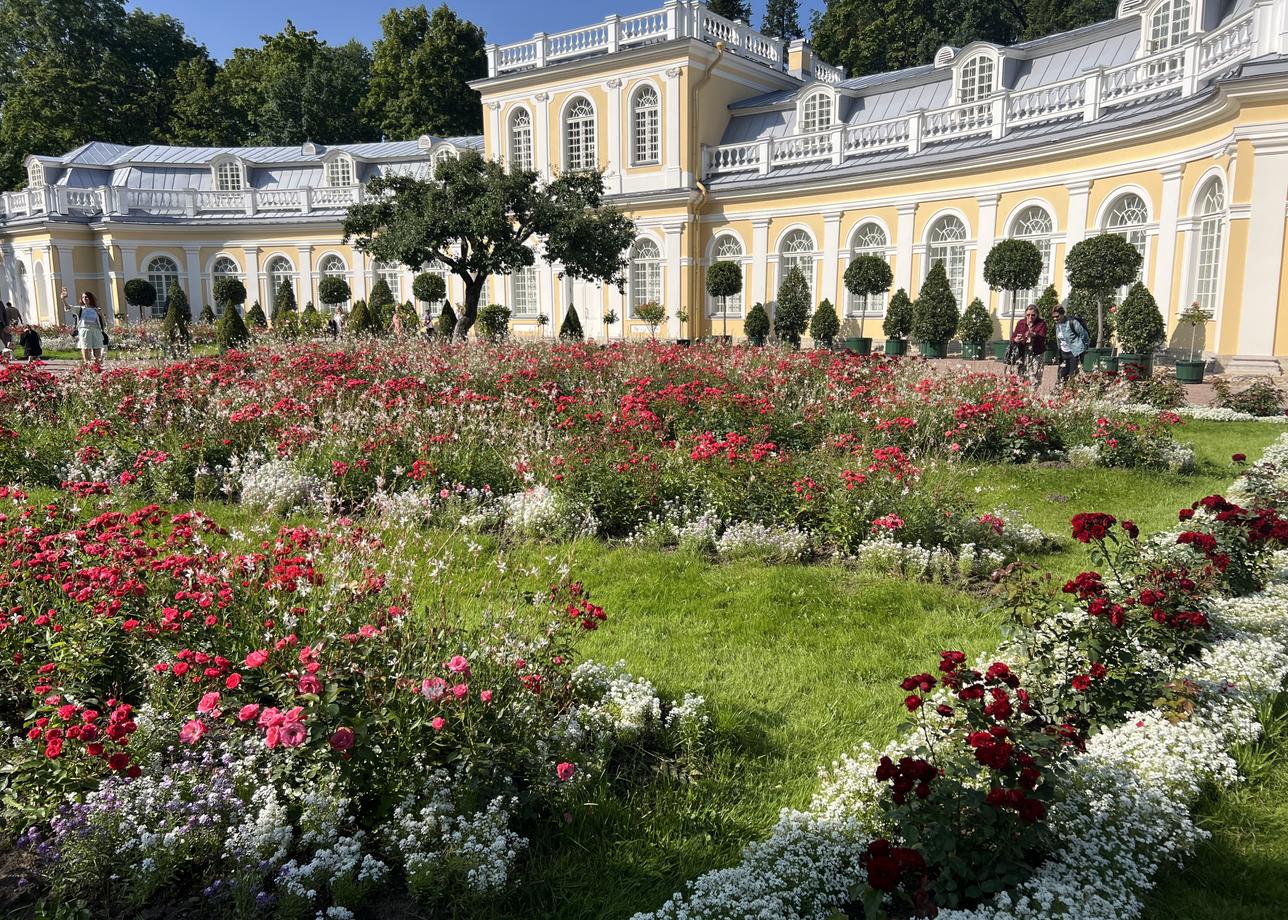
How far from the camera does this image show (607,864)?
3068 mm

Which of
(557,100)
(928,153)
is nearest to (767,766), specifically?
(928,153)

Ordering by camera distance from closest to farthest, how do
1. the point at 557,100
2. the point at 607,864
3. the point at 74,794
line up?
the point at 74,794 < the point at 607,864 < the point at 557,100

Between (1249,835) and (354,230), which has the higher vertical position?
(354,230)

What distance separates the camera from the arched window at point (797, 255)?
25.1m

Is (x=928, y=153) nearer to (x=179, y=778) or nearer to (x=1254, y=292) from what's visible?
(x=1254, y=292)

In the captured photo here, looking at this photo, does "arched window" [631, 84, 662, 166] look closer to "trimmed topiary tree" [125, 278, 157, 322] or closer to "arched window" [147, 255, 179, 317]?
"trimmed topiary tree" [125, 278, 157, 322]

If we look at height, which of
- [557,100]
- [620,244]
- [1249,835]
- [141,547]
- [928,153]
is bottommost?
[1249,835]

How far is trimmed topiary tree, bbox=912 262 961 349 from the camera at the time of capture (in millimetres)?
20562

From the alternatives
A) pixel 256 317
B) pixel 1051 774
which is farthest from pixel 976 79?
pixel 256 317

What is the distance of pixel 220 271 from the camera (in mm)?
35531

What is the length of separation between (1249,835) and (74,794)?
405cm

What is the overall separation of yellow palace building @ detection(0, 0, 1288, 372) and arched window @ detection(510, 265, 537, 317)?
7 cm

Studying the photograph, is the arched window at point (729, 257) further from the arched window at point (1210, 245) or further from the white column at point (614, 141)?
the arched window at point (1210, 245)

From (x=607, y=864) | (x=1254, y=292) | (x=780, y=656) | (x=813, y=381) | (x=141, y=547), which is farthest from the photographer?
(x=1254, y=292)
